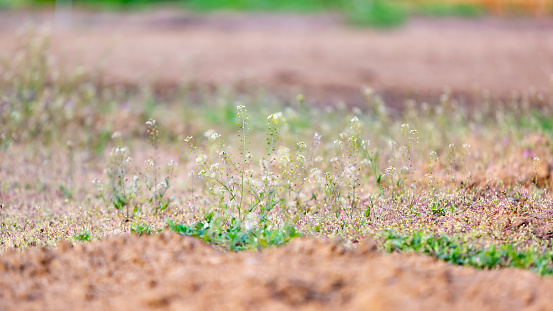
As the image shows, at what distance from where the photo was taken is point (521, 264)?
3465 mm

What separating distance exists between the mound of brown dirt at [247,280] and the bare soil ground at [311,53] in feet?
15.7

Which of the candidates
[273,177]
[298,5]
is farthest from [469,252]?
[298,5]

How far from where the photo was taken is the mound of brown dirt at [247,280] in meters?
2.77

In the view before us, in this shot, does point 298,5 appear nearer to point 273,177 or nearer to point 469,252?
point 273,177

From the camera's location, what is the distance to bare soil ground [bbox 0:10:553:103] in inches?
391

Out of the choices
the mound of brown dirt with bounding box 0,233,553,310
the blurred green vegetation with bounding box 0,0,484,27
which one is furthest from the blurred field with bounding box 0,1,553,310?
the blurred green vegetation with bounding box 0,0,484,27

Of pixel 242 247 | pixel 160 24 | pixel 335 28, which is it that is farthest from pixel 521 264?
pixel 160 24

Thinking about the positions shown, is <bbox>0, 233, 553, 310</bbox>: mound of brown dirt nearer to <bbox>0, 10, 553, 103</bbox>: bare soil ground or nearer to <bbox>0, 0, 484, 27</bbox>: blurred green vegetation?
<bbox>0, 10, 553, 103</bbox>: bare soil ground

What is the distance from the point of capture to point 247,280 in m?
2.88

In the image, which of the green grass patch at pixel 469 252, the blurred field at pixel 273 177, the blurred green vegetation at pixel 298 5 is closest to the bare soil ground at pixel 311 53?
the blurred field at pixel 273 177

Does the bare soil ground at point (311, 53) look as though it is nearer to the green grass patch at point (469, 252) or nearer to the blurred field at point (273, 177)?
the blurred field at point (273, 177)

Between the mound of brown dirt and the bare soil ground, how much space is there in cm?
479

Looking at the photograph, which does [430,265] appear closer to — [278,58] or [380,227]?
[380,227]

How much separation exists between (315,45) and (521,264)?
9266 millimetres
